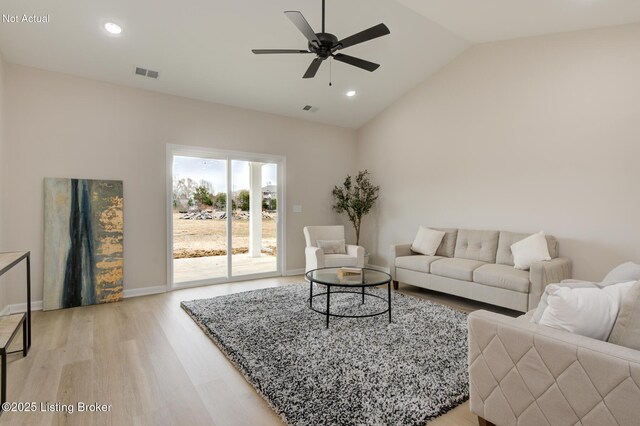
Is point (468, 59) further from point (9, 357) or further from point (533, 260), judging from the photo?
point (9, 357)

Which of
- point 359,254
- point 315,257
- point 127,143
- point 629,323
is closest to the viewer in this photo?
point 629,323

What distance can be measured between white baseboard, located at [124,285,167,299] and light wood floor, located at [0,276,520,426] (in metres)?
0.74

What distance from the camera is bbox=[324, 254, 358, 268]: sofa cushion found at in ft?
17.0

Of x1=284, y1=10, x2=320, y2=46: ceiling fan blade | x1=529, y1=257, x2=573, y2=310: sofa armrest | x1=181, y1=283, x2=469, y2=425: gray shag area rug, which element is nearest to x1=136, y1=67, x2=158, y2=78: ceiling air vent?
x1=284, y1=10, x2=320, y2=46: ceiling fan blade

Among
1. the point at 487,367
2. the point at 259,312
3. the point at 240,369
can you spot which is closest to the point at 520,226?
the point at 487,367

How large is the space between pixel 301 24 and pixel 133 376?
3047 mm

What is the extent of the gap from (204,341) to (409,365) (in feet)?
6.16

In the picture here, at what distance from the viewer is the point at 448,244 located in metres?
5.02

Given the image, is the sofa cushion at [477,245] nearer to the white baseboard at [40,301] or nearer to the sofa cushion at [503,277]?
the sofa cushion at [503,277]

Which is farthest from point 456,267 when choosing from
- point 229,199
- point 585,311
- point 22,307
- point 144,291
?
point 22,307

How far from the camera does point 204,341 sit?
3084 mm

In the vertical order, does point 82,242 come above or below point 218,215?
below

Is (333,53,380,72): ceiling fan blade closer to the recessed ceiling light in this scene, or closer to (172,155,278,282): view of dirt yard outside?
the recessed ceiling light

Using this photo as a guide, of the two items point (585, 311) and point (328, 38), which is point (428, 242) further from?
point (585, 311)
